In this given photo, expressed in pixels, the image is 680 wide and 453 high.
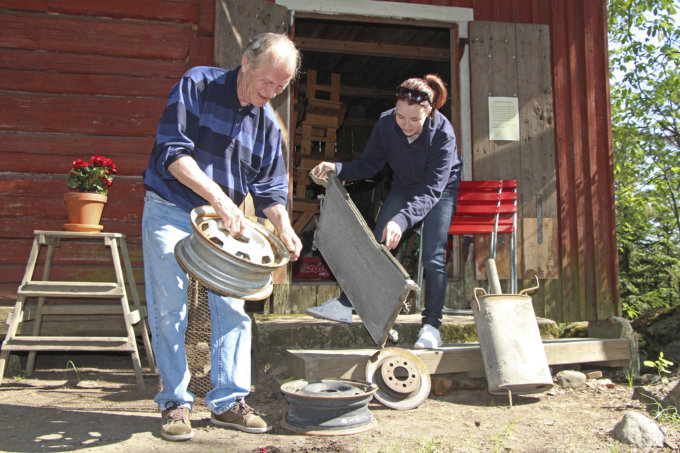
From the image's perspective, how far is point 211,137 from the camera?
114 inches

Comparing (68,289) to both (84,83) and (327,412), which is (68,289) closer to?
(84,83)

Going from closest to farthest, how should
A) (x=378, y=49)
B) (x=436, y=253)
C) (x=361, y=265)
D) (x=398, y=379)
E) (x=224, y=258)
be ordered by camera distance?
(x=224, y=258) < (x=361, y=265) < (x=398, y=379) < (x=436, y=253) < (x=378, y=49)

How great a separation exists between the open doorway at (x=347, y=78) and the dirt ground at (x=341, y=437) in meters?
4.22

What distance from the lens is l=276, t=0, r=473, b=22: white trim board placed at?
5.42m

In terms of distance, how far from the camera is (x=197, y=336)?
382 cm

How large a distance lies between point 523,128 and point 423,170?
6.72 feet

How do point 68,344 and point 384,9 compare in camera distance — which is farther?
point 384,9

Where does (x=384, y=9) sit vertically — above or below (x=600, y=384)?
above

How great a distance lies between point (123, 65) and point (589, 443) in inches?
180

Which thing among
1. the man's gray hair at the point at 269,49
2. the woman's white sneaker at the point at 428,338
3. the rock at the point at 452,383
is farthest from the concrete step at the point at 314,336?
the man's gray hair at the point at 269,49

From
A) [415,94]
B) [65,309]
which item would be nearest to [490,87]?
[415,94]

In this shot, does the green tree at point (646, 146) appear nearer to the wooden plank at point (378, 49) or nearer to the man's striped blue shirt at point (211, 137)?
the wooden plank at point (378, 49)

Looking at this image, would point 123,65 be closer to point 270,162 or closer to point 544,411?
point 270,162

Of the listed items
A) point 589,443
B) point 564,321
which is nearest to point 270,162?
point 589,443
